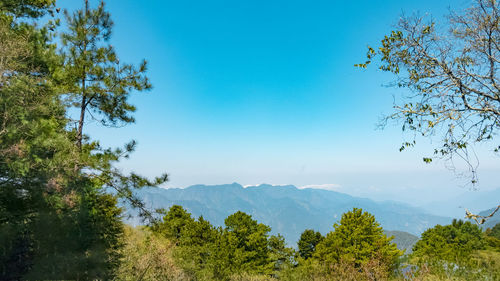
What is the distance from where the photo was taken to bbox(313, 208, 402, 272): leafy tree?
2275 cm

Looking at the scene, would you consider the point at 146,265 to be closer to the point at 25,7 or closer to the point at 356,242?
the point at 25,7

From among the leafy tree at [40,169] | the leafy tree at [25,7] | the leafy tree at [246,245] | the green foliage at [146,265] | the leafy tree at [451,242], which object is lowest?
the leafy tree at [451,242]

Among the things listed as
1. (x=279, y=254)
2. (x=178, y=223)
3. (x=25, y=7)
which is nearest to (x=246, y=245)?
(x=279, y=254)

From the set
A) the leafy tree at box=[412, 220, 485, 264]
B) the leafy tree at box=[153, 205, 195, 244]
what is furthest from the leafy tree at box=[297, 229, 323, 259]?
the leafy tree at box=[412, 220, 485, 264]

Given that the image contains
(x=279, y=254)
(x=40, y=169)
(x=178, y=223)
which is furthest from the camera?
(x=279, y=254)

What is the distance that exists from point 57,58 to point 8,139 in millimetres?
3849

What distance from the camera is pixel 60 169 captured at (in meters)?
6.61

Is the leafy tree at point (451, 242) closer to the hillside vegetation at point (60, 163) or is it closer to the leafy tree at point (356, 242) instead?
the leafy tree at point (356, 242)

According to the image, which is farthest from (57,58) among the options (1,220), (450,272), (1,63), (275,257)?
(275,257)

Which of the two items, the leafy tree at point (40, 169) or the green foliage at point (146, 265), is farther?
the green foliage at point (146, 265)

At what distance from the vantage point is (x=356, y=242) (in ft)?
78.1

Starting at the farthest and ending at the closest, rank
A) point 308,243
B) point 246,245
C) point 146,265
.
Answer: point 308,243 < point 246,245 < point 146,265

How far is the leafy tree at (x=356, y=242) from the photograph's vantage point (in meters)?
22.7

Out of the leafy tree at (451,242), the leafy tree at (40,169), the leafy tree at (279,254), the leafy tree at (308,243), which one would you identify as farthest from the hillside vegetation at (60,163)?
the leafy tree at (451,242)
